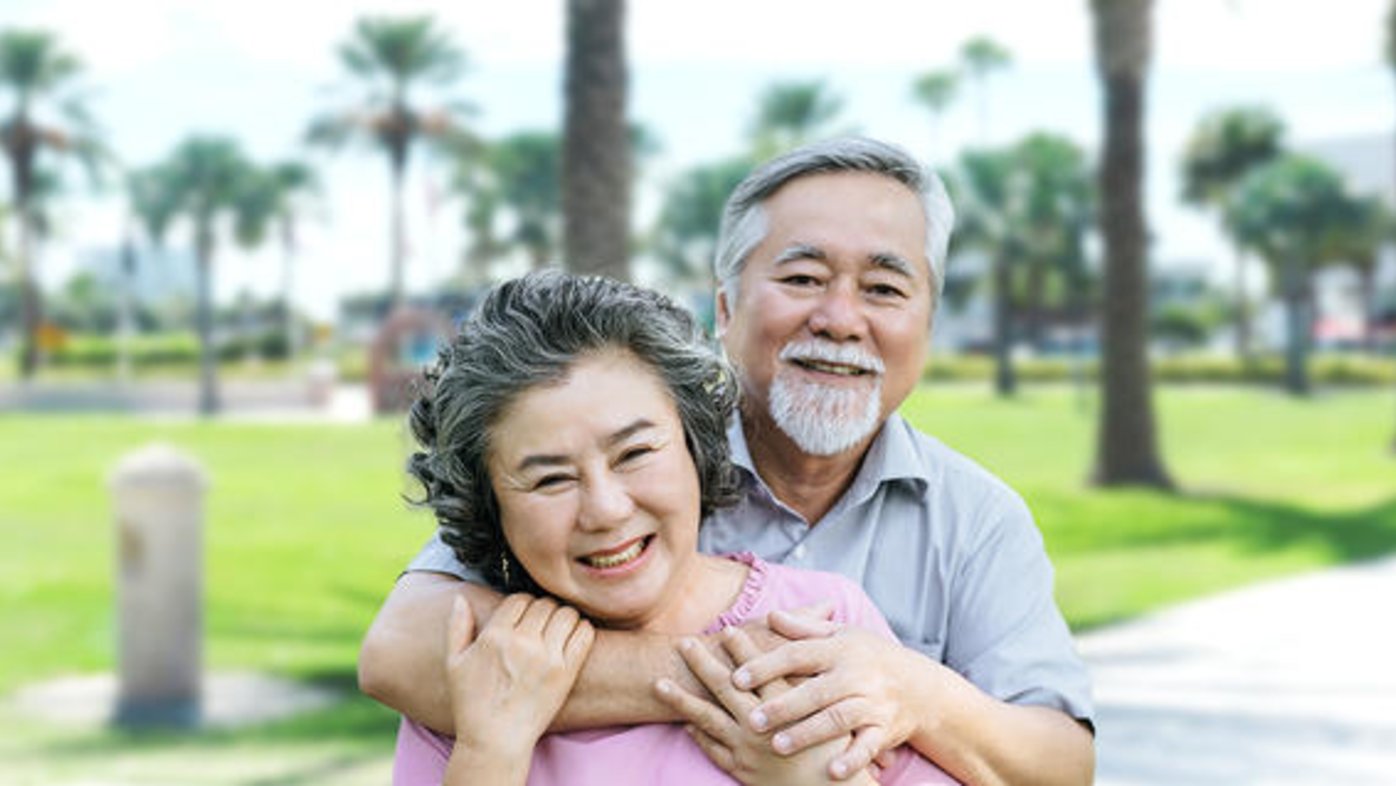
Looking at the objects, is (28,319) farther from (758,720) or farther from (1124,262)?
(758,720)

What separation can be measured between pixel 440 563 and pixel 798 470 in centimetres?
69

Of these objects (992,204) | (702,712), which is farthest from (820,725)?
(992,204)

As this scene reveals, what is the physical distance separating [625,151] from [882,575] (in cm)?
839

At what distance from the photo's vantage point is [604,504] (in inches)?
83.4

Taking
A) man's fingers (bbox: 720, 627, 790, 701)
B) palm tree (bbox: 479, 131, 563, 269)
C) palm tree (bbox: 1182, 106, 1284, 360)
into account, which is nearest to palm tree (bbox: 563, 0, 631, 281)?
man's fingers (bbox: 720, 627, 790, 701)

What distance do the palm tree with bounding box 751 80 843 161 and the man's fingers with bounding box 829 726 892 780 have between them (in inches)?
2901

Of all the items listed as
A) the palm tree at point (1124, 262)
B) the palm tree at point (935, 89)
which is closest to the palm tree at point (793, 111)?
the palm tree at point (935, 89)

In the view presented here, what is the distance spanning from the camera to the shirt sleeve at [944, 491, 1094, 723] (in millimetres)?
2607

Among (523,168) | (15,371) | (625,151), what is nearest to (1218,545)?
(625,151)

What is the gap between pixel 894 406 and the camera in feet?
9.53

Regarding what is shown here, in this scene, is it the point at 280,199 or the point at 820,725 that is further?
the point at 280,199

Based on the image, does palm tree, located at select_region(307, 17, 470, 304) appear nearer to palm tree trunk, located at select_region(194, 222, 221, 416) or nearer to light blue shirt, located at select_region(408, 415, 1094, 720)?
palm tree trunk, located at select_region(194, 222, 221, 416)

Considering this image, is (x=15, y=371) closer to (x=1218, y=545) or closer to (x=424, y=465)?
(x=1218, y=545)

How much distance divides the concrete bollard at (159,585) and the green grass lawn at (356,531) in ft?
1.58
